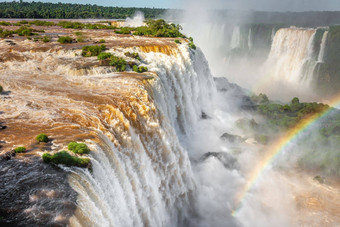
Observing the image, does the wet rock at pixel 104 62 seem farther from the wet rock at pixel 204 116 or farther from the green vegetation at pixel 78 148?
the wet rock at pixel 204 116

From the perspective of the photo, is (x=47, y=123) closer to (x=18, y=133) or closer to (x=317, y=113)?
(x=18, y=133)

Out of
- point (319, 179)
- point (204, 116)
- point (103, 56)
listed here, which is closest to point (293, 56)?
point (204, 116)

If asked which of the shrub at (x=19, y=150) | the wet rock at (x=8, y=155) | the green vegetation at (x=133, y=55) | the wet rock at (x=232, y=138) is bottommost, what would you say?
the wet rock at (x=232, y=138)

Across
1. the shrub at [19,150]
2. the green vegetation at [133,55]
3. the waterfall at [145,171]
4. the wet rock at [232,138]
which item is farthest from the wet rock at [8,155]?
the wet rock at [232,138]

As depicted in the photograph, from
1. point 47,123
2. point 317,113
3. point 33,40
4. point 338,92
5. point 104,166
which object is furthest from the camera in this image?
point 338,92

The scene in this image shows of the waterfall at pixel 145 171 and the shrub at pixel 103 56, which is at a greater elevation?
the shrub at pixel 103 56

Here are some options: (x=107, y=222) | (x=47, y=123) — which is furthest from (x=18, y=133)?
(x=107, y=222)

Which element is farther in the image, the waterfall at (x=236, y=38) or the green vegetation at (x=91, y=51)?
the waterfall at (x=236, y=38)
